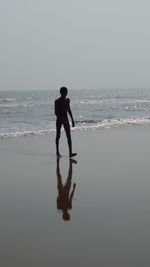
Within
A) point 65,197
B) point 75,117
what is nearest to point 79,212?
point 65,197

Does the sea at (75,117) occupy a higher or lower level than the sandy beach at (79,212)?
higher

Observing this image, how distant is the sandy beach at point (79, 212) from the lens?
371 centimetres

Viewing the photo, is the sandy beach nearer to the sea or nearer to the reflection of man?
the reflection of man

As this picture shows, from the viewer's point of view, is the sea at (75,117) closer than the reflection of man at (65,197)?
No

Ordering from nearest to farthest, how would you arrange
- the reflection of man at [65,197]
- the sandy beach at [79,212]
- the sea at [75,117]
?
the sandy beach at [79,212], the reflection of man at [65,197], the sea at [75,117]

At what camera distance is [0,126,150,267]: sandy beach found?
3.71 meters

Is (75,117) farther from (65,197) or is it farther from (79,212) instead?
(79,212)

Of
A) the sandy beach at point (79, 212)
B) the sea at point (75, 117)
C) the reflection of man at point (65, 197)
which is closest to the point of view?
the sandy beach at point (79, 212)

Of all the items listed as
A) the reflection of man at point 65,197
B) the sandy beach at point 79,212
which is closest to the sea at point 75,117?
the sandy beach at point 79,212

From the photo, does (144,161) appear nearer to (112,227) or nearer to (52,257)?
(112,227)

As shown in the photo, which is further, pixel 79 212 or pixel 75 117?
pixel 75 117

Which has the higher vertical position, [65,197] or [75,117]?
[75,117]

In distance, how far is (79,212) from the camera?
4.95 metres

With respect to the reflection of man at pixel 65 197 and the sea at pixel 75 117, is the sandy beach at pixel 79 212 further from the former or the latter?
the sea at pixel 75 117
